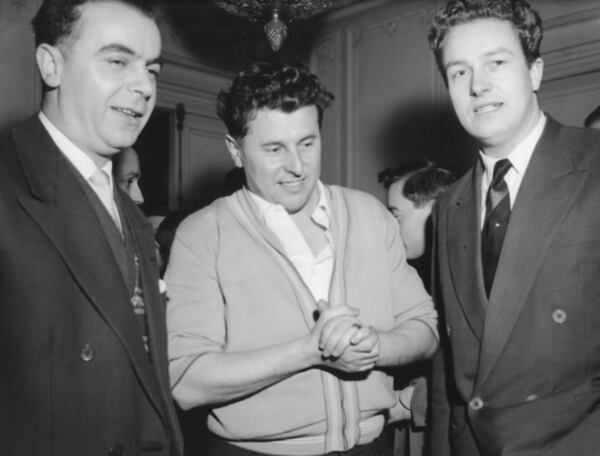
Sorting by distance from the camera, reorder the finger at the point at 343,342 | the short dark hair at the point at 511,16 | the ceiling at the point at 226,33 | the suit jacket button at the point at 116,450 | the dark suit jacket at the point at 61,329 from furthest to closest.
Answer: the ceiling at the point at 226,33
the short dark hair at the point at 511,16
the finger at the point at 343,342
the suit jacket button at the point at 116,450
the dark suit jacket at the point at 61,329

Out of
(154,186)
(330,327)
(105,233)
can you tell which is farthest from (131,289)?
(154,186)

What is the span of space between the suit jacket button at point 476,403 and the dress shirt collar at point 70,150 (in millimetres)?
1224

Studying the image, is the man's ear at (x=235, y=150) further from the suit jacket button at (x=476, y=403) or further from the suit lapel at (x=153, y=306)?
the suit jacket button at (x=476, y=403)

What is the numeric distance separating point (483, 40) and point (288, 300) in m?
0.99

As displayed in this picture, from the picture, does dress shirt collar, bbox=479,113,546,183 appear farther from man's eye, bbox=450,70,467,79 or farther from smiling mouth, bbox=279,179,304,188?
smiling mouth, bbox=279,179,304,188

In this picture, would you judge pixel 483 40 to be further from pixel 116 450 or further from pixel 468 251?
pixel 116 450

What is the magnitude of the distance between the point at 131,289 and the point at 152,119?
468 centimetres

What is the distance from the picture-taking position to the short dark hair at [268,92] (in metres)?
2.06

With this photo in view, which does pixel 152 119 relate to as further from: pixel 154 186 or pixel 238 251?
pixel 238 251

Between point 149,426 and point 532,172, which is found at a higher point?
point 532,172

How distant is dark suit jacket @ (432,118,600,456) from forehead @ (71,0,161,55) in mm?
A: 1134

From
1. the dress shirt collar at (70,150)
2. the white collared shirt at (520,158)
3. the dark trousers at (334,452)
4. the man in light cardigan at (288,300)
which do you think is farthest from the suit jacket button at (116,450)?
the white collared shirt at (520,158)

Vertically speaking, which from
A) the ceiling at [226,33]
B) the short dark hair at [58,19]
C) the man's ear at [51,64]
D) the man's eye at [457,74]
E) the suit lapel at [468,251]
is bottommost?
→ the suit lapel at [468,251]

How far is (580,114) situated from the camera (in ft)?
17.0
